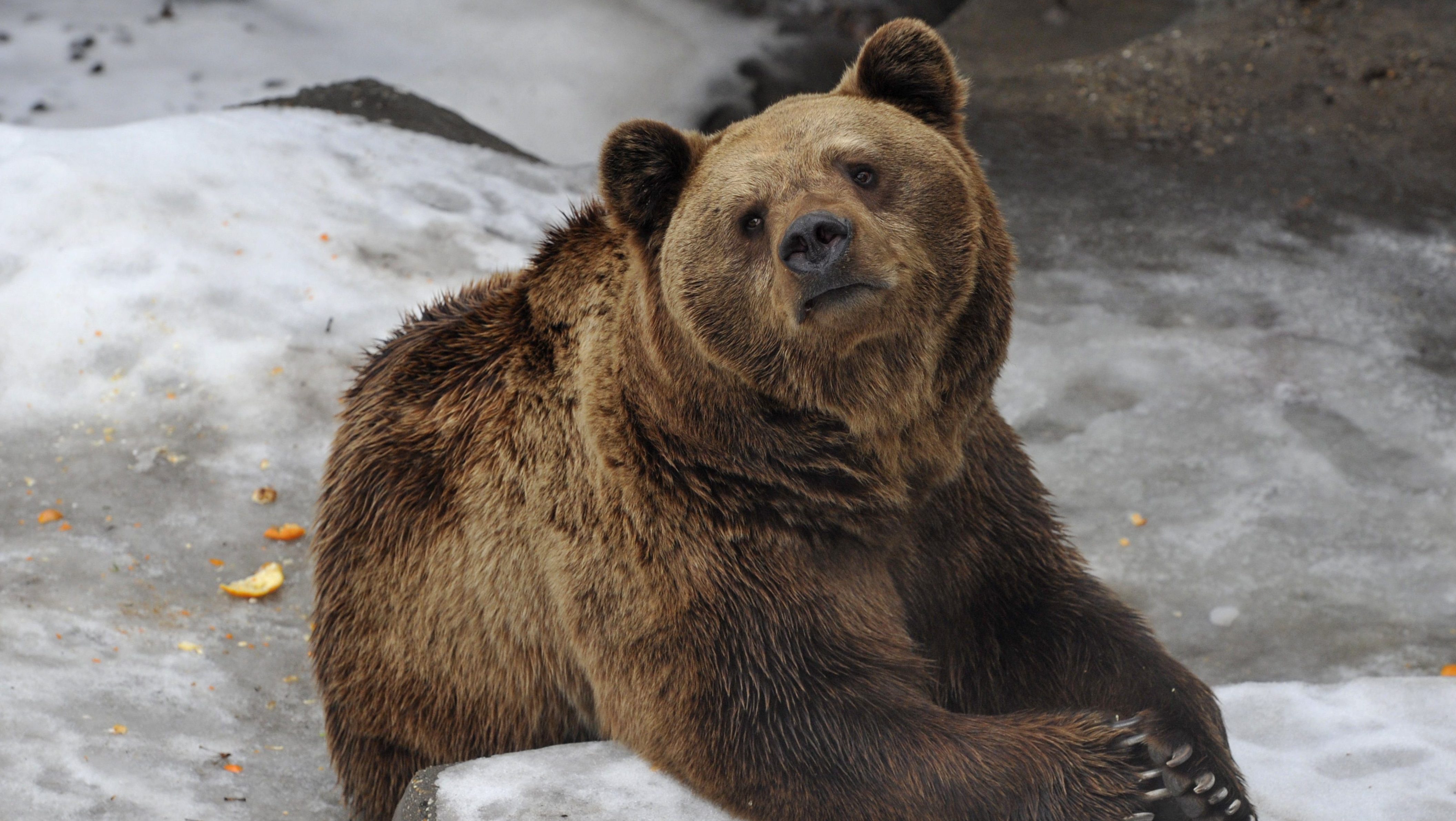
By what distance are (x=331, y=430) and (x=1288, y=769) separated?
4.45m

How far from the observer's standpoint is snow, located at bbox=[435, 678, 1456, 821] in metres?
3.82

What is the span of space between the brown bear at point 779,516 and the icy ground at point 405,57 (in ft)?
24.3

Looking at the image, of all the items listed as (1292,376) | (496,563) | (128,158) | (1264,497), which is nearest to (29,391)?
(128,158)

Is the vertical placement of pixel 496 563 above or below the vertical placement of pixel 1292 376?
above

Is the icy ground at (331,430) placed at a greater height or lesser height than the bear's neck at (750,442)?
lesser

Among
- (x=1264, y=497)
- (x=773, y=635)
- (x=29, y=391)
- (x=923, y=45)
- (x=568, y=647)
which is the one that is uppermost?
(x=923, y=45)

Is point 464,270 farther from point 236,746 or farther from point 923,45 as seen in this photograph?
point 923,45

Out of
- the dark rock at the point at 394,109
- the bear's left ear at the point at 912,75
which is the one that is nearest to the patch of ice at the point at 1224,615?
the bear's left ear at the point at 912,75

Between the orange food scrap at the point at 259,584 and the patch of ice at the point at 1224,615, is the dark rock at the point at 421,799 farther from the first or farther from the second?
the patch of ice at the point at 1224,615

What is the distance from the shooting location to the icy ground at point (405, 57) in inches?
467

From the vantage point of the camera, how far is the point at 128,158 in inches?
293

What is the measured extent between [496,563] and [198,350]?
10.6 ft

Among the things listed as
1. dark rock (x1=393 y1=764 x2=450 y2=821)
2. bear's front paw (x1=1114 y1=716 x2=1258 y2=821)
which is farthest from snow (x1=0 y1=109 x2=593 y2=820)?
bear's front paw (x1=1114 y1=716 x2=1258 y2=821)

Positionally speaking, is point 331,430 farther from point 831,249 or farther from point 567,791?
point 831,249
